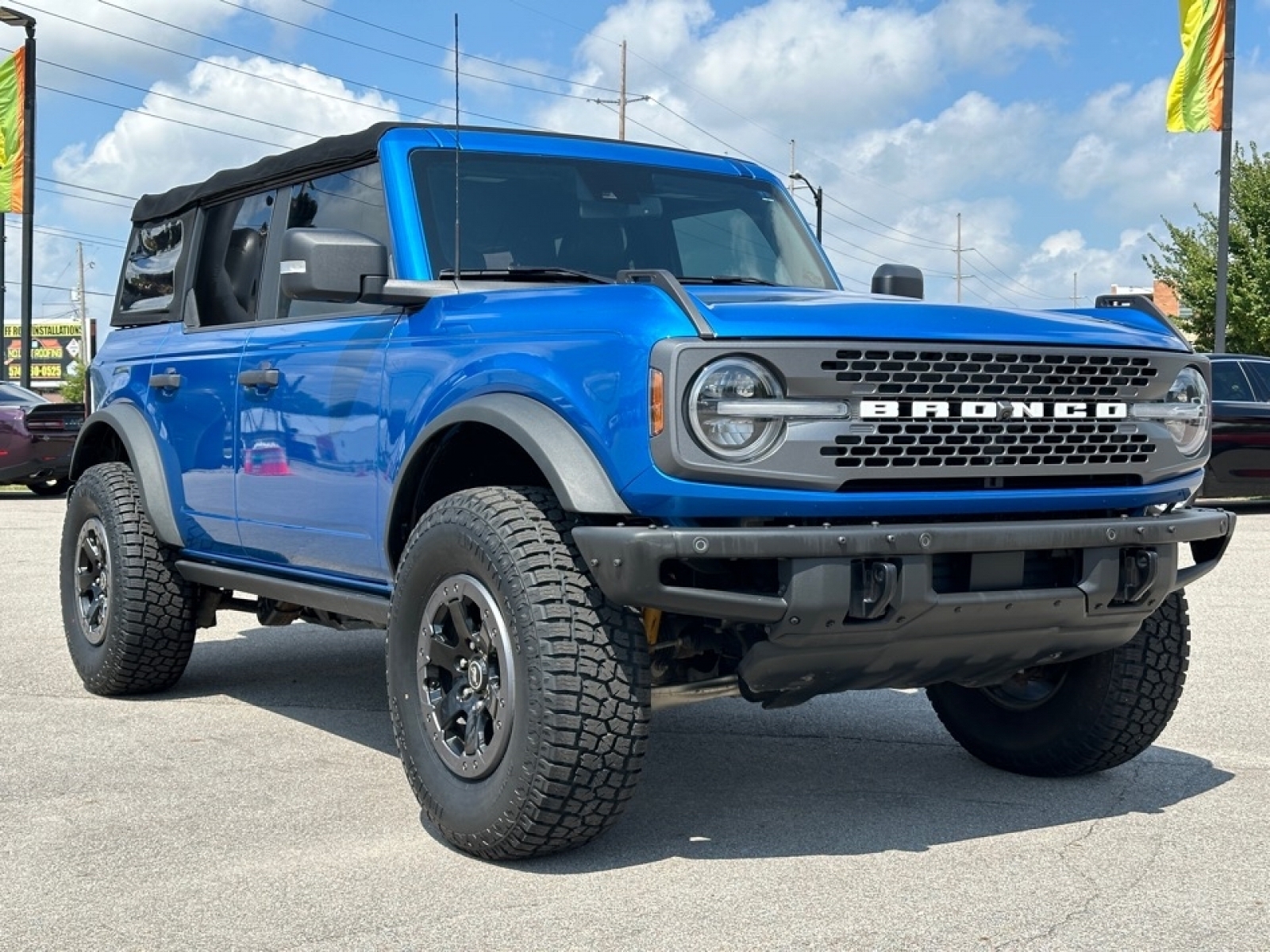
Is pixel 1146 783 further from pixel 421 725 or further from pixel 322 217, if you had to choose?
pixel 322 217

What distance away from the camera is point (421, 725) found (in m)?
4.52

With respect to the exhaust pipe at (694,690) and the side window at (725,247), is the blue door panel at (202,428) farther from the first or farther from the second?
the exhaust pipe at (694,690)

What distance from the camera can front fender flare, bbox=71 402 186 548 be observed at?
6.36m

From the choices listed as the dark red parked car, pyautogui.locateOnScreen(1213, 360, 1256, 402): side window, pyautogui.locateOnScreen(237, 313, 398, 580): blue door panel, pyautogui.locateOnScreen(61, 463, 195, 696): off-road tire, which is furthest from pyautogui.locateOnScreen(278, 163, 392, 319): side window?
the dark red parked car

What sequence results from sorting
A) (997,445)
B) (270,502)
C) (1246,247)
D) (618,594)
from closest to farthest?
(618,594)
(997,445)
(270,502)
(1246,247)

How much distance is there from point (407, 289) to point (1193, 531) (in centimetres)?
231

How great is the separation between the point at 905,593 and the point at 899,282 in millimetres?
2435

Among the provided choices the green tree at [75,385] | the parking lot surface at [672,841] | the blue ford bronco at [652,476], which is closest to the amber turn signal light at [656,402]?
the blue ford bronco at [652,476]

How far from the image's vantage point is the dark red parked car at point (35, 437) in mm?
19047

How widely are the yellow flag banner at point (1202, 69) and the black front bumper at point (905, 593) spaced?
20004 millimetres

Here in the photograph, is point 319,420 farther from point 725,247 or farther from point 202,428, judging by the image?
point 725,247

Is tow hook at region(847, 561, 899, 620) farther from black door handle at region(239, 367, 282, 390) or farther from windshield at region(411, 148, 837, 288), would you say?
black door handle at region(239, 367, 282, 390)

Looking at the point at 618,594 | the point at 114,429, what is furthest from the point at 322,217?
the point at 618,594

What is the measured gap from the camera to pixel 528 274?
5.09 meters
